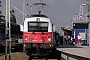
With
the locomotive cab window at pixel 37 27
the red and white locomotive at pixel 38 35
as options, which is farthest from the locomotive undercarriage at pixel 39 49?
the locomotive cab window at pixel 37 27

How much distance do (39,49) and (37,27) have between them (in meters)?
1.80

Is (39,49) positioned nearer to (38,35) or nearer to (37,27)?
(38,35)

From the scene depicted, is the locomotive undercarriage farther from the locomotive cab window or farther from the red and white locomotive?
the locomotive cab window

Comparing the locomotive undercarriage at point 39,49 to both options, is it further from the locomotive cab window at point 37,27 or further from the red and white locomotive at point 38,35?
the locomotive cab window at point 37,27

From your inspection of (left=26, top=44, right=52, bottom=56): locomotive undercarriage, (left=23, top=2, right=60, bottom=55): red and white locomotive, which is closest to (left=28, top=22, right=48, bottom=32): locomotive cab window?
(left=23, top=2, right=60, bottom=55): red and white locomotive

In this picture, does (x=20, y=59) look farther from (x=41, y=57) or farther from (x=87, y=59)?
(x=87, y=59)

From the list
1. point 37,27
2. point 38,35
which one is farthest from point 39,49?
point 37,27

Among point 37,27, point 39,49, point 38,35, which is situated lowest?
point 39,49

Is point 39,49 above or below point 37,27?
below

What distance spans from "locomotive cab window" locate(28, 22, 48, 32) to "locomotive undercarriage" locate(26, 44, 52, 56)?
48.1 inches

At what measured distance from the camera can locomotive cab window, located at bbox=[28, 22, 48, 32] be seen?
23297 mm

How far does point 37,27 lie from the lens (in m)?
23.4

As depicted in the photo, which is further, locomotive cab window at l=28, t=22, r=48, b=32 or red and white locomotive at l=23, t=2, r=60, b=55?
locomotive cab window at l=28, t=22, r=48, b=32

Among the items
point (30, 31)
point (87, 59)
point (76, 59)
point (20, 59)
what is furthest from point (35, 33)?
point (87, 59)
